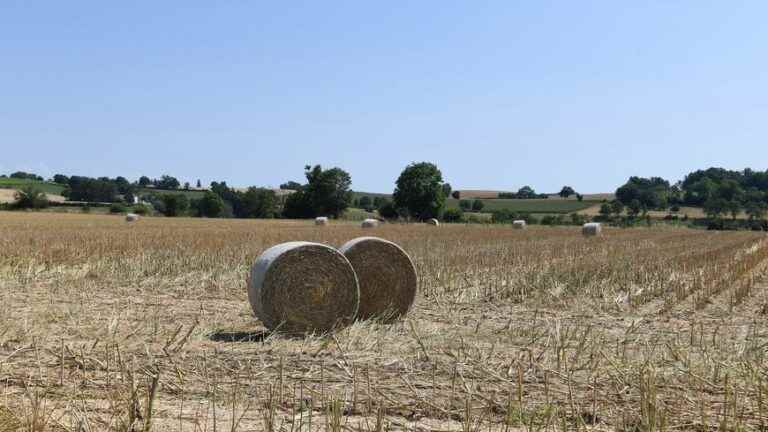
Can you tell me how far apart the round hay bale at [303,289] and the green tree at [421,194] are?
2472 inches

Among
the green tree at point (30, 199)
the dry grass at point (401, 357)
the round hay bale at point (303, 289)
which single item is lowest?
the dry grass at point (401, 357)

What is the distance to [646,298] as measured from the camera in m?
12.1

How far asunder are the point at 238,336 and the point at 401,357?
2255 mm

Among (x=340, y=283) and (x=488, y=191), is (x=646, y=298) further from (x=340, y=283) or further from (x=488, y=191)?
(x=488, y=191)

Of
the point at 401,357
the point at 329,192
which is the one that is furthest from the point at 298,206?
the point at 401,357

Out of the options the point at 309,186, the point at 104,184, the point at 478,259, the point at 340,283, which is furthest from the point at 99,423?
the point at 104,184

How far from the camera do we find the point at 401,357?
6.89 m

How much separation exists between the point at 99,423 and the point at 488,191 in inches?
4134

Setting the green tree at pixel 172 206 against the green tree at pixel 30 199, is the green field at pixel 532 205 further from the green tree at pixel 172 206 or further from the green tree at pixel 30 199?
the green tree at pixel 30 199

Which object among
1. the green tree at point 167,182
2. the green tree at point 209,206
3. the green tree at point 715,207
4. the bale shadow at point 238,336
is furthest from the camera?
the green tree at point 167,182

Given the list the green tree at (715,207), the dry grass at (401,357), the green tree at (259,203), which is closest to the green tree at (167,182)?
the green tree at (259,203)

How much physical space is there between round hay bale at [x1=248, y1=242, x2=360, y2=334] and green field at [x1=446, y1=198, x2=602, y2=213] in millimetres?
73447

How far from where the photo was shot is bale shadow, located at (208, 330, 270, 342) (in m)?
8.14

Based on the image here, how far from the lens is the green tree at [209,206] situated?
78125mm
